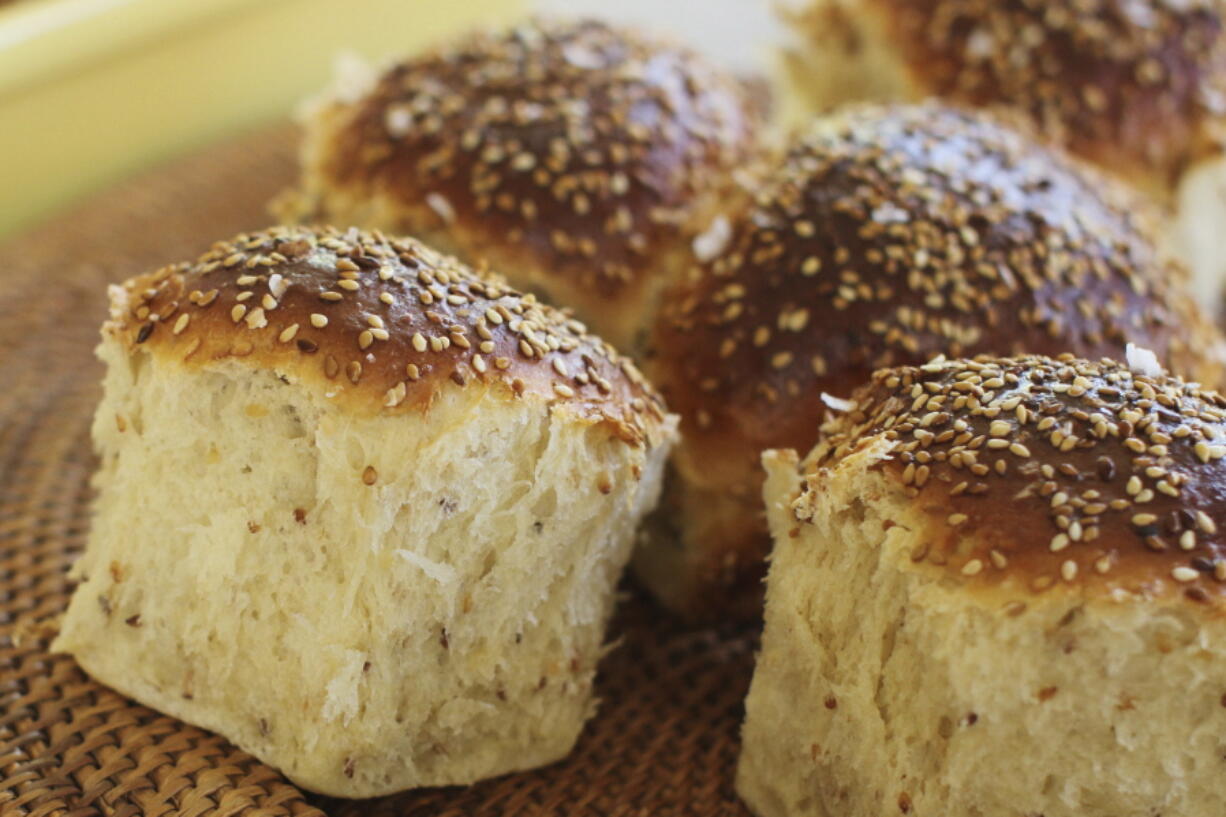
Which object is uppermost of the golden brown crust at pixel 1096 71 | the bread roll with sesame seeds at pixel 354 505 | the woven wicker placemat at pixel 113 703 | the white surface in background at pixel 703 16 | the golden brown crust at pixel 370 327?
the golden brown crust at pixel 1096 71

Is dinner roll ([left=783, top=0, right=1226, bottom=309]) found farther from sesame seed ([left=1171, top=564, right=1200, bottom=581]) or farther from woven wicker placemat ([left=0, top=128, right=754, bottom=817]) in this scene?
sesame seed ([left=1171, top=564, right=1200, bottom=581])

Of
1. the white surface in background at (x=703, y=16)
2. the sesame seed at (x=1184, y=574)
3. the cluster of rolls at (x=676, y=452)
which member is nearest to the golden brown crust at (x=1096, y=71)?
the cluster of rolls at (x=676, y=452)

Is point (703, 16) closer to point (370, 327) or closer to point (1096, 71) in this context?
point (1096, 71)

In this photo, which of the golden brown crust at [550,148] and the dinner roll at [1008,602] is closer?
the dinner roll at [1008,602]

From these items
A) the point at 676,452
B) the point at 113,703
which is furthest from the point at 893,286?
the point at 113,703

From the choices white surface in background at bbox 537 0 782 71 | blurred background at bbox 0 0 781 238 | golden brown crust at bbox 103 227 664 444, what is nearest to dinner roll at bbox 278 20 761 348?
golden brown crust at bbox 103 227 664 444

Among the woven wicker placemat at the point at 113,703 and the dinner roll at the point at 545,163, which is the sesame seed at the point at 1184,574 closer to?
the woven wicker placemat at the point at 113,703
